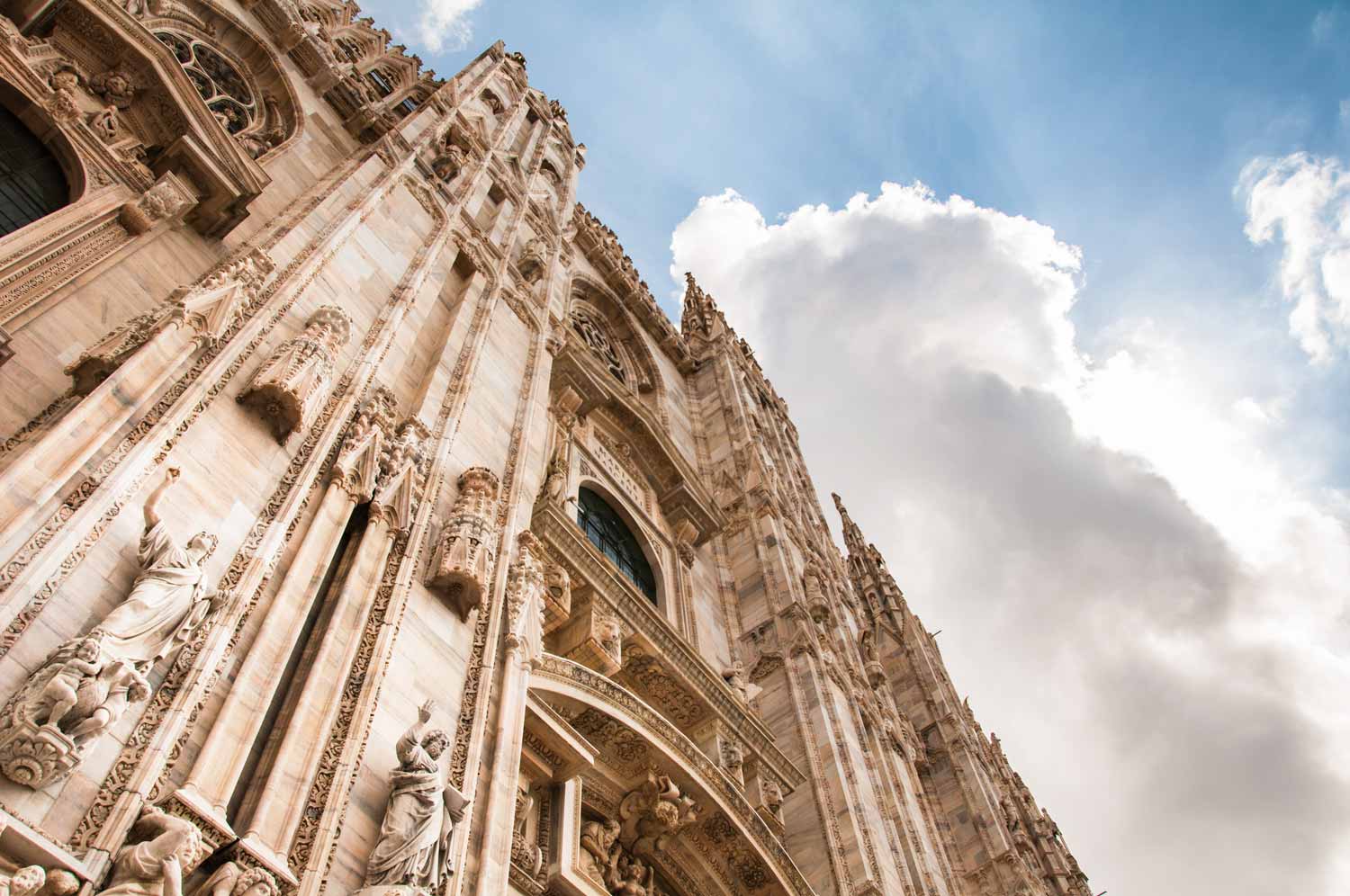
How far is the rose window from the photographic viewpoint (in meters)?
14.8

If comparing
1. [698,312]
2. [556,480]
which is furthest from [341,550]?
[698,312]

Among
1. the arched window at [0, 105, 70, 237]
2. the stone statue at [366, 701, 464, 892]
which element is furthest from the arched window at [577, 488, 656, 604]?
the stone statue at [366, 701, 464, 892]

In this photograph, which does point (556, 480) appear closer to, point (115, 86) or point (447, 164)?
point (447, 164)

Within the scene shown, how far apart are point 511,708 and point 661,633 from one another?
545cm

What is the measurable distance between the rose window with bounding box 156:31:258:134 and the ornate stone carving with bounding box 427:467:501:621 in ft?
25.0

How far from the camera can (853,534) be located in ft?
143

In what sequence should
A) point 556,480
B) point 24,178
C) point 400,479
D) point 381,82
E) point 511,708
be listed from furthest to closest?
1. point 381,82
2. point 556,480
3. point 24,178
4. point 400,479
5. point 511,708

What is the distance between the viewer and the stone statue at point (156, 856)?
4.93m

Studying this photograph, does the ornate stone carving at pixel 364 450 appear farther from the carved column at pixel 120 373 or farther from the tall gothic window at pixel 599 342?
the tall gothic window at pixel 599 342

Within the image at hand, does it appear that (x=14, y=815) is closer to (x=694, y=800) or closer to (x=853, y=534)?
(x=694, y=800)

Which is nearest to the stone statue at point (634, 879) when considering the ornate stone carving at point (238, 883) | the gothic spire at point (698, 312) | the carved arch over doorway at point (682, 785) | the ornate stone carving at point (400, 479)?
the carved arch over doorway at point (682, 785)

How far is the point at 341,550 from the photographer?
8.38m

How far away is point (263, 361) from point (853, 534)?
36.7 m

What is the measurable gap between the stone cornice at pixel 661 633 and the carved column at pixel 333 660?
11.1 feet
